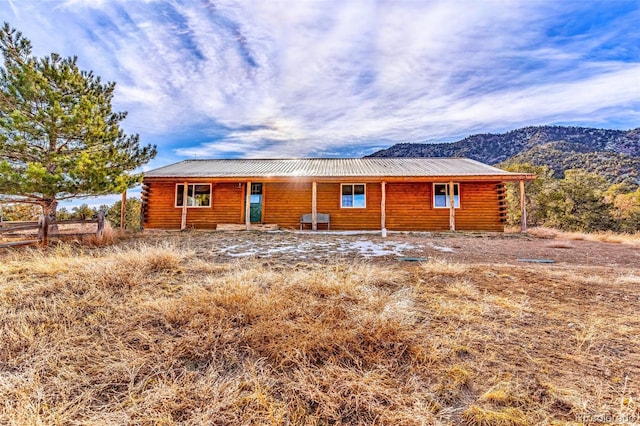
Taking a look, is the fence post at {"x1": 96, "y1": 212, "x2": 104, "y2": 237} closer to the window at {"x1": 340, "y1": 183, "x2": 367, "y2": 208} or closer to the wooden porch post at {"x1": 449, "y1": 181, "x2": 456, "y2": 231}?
the window at {"x1": 340, "y1": 183, "x2": 367, "y2": 208}

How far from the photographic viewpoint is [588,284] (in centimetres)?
472

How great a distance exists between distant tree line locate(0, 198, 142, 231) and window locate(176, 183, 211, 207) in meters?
2.72

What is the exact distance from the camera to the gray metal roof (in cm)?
1343

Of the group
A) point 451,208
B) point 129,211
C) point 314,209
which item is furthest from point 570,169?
point 129,211

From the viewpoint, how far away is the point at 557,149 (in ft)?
141

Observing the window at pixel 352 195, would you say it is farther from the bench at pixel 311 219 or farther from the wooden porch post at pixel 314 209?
the wooden porch post at pixel 314 209

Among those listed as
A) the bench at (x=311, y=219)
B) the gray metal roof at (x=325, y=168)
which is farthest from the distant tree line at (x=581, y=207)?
the bench at (x=311, y=219)

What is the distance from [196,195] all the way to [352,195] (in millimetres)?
7970

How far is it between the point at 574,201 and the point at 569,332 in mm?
23211

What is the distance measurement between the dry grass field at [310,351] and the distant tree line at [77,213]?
1282 centimetres

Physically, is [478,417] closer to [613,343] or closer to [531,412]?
[531,412]

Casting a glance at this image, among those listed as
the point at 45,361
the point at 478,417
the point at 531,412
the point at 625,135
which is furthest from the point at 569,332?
the point at 625,135

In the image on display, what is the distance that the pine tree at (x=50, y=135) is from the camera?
25.2 ft

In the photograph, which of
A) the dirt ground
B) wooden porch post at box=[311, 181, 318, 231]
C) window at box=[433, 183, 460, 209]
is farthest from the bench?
window at box=[433, 183, 460, 209]
